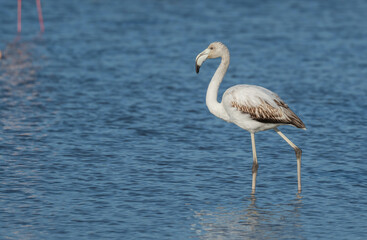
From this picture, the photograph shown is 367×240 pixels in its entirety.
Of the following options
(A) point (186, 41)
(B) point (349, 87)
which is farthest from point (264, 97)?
→ (A) point (186, 41)

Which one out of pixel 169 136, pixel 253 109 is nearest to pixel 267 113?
pixel 253 109

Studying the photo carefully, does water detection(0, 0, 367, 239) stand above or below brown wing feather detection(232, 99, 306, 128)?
below

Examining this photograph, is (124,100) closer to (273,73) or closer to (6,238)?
(273,73)

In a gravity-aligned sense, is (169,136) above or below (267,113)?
below

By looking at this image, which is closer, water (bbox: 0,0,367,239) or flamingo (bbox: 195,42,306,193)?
water (bbox: 0,0,367,239)

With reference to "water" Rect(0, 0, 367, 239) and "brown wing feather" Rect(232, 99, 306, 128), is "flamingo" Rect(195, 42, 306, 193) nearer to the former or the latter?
"brown wing feather" Rect(232, 99, 306, 128)

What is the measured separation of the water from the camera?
8750 millimetres

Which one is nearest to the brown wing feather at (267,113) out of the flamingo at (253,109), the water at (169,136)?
the flamingo at (253,109)

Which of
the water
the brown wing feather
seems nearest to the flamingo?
the brown wing feather

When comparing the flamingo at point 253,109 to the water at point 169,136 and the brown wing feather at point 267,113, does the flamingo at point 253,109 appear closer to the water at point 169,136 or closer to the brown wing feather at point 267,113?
A: the brown wing feather at point 267,113

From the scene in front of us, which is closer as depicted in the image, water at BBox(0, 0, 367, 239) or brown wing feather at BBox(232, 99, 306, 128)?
water at BBox(0, 0, 367, 239)

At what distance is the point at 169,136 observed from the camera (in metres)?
12.6

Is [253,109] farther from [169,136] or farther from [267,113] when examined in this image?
[169,136]

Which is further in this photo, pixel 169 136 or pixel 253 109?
pixel 169 136
